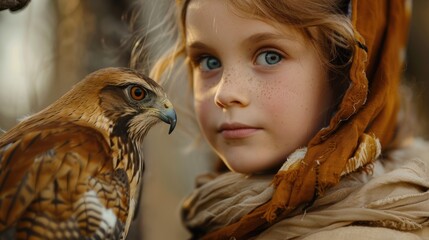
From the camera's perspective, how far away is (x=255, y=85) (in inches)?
50.4

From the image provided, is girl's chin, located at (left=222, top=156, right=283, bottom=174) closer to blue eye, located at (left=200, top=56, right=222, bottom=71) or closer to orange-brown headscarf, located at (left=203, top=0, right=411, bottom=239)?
orange-brown headscarf, located at (left=203, top=0, right=411, bottom=239)

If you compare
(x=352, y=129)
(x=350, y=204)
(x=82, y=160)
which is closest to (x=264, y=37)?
(x=352, y=129)

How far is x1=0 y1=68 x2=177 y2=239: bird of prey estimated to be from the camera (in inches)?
33.6

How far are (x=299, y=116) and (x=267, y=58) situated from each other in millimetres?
139

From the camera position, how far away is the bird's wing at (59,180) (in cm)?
85

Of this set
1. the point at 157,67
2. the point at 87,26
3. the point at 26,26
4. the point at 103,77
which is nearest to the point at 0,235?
the point at 103,77

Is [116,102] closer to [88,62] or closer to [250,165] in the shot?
[250,165]

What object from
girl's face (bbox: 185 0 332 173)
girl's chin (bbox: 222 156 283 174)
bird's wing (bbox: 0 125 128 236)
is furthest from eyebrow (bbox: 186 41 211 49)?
bird's wing (bbox: 0 125 128 236)

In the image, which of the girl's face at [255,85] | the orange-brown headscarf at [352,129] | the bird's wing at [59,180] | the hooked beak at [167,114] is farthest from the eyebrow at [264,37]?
the bird's wing at [59,180]

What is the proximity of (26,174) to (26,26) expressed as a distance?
3.06ft

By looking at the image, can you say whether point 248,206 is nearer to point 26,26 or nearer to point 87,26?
point 26,26

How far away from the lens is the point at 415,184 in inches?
53.7

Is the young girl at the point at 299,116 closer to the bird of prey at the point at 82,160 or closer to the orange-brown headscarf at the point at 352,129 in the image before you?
the orange-brown headscarf at the point at 352,129

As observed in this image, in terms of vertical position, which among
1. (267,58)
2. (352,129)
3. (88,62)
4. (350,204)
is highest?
(88,62)
